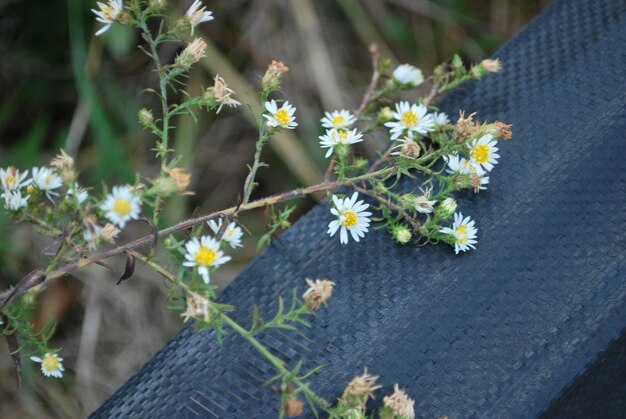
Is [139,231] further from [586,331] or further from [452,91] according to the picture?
[586,331]

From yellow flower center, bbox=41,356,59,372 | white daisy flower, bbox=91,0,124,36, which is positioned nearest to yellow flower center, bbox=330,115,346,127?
white daisy flower, bbox=91,0,124,36

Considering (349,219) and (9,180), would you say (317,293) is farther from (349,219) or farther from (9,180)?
(9,180)

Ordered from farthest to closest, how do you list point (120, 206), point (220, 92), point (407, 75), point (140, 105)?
point (140, 105) → point (407, 75) → point (220, 92) → point (120, 206)

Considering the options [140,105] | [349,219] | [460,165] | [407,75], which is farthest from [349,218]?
[140,105]

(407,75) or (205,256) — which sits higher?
(407,75)

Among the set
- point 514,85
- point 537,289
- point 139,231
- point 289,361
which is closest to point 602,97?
point 514,85

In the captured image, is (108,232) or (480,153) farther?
(480,153)

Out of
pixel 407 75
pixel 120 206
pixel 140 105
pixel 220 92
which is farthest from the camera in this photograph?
pixel 140 105
